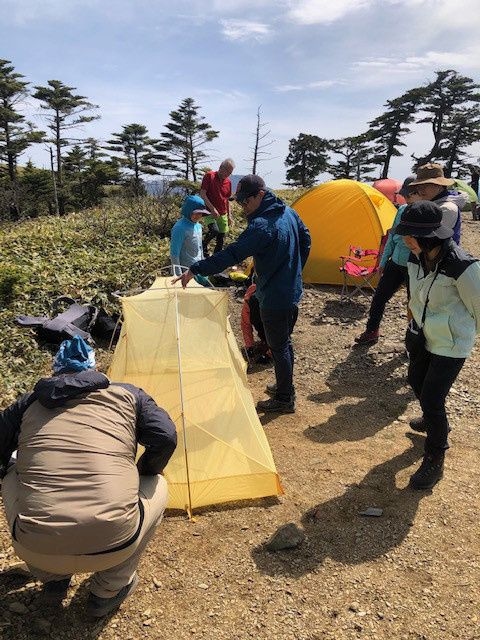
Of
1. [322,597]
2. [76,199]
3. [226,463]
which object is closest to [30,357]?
[226,463]

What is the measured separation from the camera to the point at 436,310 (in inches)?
115

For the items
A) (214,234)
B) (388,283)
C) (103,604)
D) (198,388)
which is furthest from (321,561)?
Result: (214,234)

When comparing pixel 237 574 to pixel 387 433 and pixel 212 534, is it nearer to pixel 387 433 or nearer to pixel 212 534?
pixel 212 534

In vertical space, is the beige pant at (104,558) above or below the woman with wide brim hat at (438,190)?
below

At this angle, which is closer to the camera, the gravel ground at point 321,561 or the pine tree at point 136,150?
the gravel ground at point 321,561

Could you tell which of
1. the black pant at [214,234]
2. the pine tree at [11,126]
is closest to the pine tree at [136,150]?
the pine tree at [11,126]

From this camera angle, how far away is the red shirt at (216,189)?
A: 25.1 ft

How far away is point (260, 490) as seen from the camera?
125 inches

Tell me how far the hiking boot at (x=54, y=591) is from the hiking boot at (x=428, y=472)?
7.43 feet

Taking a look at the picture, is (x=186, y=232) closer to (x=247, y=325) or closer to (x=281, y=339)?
(x=247, y=325)

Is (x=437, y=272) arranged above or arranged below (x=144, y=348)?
above

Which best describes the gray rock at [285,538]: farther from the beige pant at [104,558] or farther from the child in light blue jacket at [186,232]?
the child in light blue jacket at [186,232]

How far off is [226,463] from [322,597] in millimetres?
1032

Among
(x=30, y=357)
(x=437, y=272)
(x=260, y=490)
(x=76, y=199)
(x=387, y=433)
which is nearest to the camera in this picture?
(x=437, y=272)
